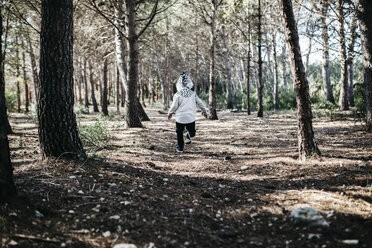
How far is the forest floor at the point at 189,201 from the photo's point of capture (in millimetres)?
2594

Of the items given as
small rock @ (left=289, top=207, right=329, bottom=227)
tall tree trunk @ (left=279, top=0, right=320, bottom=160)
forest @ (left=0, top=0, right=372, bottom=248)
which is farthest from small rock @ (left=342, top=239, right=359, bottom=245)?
tall tree trunk @ (left=279, top=0, right=320, bottom=160)

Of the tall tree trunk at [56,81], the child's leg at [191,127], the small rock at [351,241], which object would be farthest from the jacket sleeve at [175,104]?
the small rock at [351,241]

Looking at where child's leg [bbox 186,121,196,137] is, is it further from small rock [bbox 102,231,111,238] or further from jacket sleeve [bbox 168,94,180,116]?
small rock [bbox 102,231,111,238]

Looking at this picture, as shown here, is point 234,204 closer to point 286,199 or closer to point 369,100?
point 286,199

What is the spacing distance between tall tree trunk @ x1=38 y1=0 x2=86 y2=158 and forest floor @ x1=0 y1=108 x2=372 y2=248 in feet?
1.21

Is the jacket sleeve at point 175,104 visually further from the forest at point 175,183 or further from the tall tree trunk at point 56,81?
the tall tree trunk at point 56,81

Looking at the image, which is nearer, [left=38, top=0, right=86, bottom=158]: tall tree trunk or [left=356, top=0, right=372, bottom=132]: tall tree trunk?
[left=38, top=0, right=86, bottom=158]: tall tree trunk

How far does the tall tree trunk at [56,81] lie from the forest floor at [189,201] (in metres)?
0.37

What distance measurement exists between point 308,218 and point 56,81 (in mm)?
4350

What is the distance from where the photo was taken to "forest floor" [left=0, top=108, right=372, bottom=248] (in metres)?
2.59

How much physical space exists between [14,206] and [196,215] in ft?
6.82

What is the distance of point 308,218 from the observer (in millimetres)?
2846

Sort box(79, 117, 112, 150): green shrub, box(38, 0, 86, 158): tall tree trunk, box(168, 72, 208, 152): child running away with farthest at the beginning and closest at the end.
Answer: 1. box(168, 72, 208, 152): child running away
2. box(79, 117, 112, 150): green shrub
3. box(38, 0, 86, 158): tall tree trunk

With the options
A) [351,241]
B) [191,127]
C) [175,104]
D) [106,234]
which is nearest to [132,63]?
[175,104]
